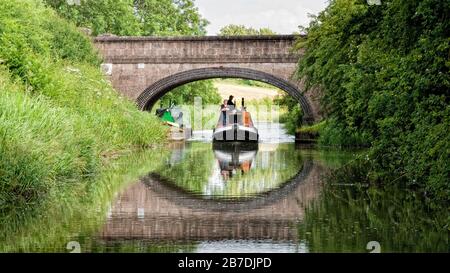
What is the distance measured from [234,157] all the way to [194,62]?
14841 mm

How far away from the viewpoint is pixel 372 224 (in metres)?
9.02

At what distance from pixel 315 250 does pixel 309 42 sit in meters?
18.4

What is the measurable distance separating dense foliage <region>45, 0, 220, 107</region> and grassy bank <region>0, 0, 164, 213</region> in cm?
1168

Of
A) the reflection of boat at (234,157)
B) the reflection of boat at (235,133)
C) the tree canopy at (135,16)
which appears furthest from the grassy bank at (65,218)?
the tree canopy at (135,16)

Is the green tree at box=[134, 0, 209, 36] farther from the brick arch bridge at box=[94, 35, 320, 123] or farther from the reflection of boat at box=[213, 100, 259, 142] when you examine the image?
the reflection of boat at box=[213, 100, 259, 142]

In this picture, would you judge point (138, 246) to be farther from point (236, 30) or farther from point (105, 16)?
point (236, 30)

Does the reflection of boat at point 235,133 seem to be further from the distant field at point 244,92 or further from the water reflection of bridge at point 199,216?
the distant field at point 244,92

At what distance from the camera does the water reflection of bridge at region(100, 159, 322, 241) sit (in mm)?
8141

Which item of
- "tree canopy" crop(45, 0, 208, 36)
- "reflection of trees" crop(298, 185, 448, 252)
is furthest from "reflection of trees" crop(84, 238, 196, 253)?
"tree canopy" crop(45, 0, 208, 36)

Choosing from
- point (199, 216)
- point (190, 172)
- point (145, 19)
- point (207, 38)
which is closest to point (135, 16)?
point (145, 19)

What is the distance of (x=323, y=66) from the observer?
22.2 meters

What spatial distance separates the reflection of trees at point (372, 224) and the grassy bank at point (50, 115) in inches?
135
